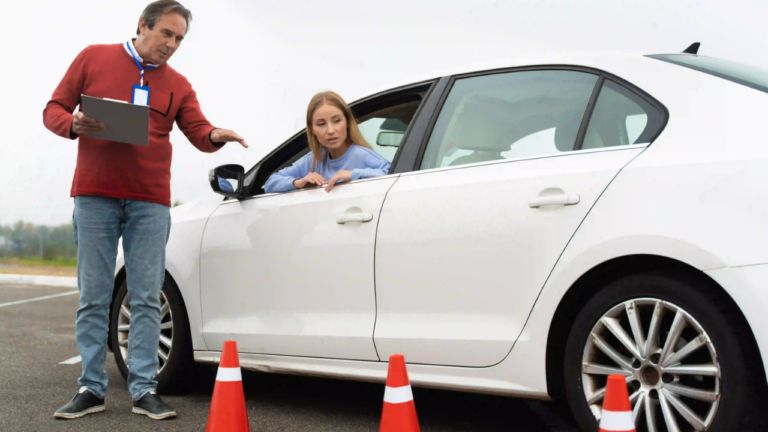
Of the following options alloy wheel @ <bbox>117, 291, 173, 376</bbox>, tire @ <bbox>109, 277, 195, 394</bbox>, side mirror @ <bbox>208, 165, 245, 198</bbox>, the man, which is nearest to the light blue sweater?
side mirror @ <bbox>208, 165, 245, 198</bbox>

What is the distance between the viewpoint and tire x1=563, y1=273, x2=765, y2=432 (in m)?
2.29

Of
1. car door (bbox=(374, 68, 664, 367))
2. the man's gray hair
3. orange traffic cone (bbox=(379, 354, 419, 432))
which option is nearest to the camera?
orange traffic cone (bbox=(379, 354, 419, 432))

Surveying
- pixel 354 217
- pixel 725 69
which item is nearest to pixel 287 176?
pixel 354 217

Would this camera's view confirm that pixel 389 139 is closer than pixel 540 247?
No

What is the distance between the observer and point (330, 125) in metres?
3.71

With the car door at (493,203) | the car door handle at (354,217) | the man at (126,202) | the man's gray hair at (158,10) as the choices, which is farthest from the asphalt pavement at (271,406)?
the man's gray hair at (158,10)

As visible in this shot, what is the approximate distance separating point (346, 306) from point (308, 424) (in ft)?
2.02

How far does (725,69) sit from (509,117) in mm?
807

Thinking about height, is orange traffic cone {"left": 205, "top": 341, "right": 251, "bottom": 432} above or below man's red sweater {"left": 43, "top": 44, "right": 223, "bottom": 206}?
below

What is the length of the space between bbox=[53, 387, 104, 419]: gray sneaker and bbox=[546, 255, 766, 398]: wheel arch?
216 centimetres

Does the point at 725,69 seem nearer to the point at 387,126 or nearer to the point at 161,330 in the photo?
the point at 387,126

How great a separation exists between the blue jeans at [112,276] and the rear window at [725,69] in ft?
7.82

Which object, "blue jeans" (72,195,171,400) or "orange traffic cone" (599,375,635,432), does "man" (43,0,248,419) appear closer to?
"blue jeans" (72,195,171,400)

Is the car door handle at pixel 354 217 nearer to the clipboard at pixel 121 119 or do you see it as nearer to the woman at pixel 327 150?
the woman at pixel 327 150
